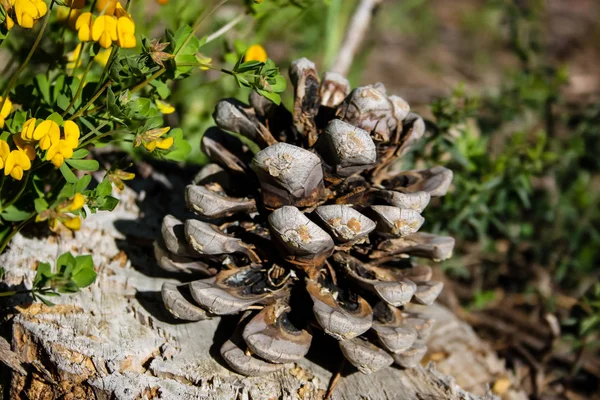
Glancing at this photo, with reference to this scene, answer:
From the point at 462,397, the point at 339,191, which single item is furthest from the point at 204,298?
the point at 462,397

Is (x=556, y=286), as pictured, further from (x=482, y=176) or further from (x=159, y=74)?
(x=159, y=74)

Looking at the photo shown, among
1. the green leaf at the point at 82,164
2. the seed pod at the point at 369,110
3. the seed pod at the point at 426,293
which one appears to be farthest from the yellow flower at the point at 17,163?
the seed pod at the point at 426,293

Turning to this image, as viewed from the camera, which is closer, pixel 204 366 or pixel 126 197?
pixel 204 366

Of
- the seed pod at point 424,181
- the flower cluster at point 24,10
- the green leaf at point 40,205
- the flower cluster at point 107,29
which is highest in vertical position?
the flower cluster at point 24,10

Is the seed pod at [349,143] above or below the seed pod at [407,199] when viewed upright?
above

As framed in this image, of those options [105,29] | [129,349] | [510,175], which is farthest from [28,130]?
[510,175]

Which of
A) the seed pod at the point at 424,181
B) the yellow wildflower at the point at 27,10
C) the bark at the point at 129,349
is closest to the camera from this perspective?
the yellow wildflower at the point at 27,10

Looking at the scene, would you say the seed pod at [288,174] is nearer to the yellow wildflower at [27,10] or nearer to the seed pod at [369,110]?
the seed pod at [369,110]
